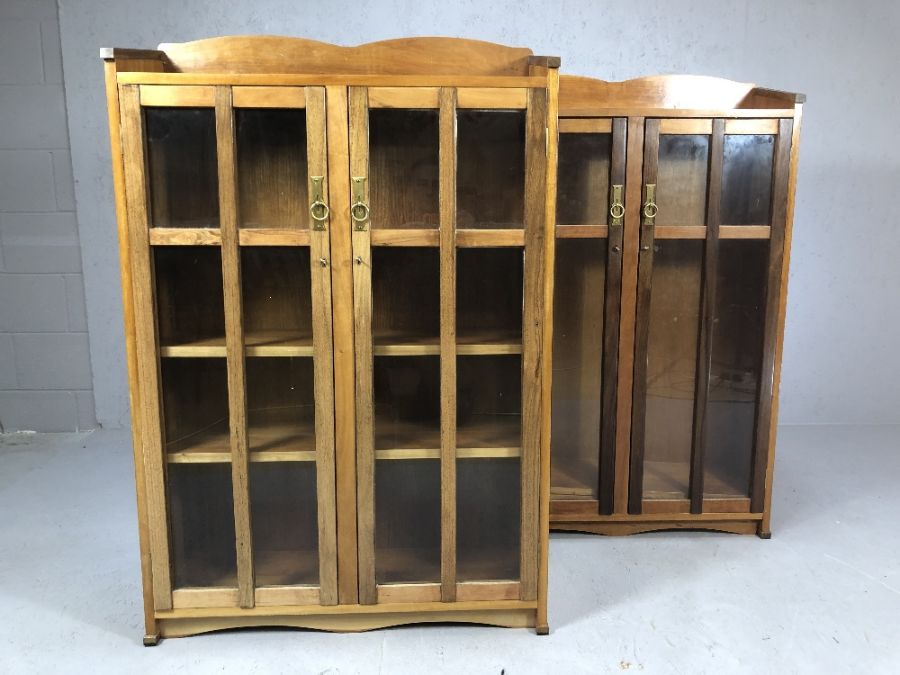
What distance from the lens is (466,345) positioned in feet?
5.83

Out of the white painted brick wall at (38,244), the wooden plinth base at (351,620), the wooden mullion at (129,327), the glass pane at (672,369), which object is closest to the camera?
the wooden mullion at (129,327)

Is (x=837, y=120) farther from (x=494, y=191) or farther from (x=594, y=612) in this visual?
(x=594, y=612)

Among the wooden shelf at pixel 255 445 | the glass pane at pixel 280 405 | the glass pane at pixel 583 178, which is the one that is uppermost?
the glass pane at pixel 583 178

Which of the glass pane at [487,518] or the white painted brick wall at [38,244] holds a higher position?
the white painted brick wall at [38,244]

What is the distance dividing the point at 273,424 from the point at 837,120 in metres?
2.86

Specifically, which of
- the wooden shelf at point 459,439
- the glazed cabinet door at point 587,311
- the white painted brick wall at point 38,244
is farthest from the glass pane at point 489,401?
the white painted brick wall at point 38,244

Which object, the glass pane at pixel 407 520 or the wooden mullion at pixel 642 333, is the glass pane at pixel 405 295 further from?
the wooden mullion at pixel 642 333

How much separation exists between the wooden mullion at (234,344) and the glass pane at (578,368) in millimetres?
1041

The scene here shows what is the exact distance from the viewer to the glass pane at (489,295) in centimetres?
175

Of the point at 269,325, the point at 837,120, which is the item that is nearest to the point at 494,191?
the point at 269,325

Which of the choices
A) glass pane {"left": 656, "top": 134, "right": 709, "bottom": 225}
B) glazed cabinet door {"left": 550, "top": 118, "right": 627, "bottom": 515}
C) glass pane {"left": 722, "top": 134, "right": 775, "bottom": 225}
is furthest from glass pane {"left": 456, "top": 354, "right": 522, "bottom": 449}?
glass pane {"left": 722, "top": 134, "right": 775, "bottom": 225}

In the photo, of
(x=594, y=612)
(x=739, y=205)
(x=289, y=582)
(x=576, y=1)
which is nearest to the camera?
(x=289, y=582)

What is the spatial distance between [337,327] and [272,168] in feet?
1.32

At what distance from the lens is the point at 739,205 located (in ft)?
7.54
